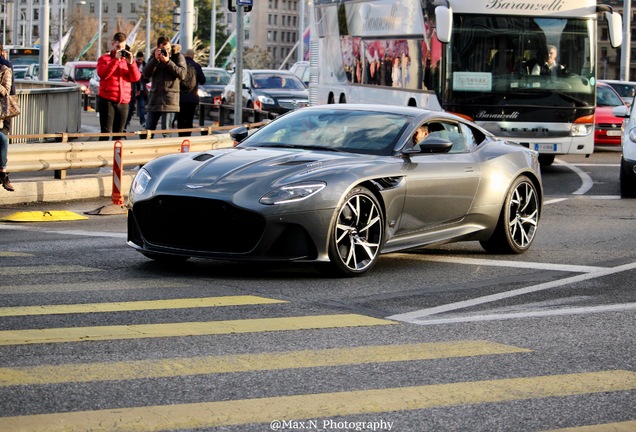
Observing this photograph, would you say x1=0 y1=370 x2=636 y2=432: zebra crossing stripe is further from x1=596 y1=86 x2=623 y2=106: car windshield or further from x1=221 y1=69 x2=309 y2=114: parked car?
x1=221 y1=69 x2=309 y2=114: parked car

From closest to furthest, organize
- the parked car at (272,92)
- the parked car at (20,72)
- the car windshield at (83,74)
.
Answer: the parked car at (272,92) < the car windshield at (83,74) < the parked car at (20,72)

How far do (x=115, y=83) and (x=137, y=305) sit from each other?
13399 millimetres

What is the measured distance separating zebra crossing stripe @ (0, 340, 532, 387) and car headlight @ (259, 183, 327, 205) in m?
2.57

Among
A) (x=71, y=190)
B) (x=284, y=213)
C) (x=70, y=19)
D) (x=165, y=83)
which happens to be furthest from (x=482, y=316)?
(x=70, y=19)

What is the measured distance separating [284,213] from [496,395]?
3.83 m

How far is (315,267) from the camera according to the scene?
10.0 m

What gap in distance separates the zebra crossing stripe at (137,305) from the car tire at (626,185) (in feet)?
35.0

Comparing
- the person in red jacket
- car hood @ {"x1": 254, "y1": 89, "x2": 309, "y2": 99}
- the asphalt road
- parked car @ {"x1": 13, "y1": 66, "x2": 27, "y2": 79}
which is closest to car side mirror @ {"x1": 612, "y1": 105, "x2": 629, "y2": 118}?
the person in red jacket

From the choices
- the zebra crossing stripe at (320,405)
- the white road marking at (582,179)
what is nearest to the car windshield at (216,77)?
the white road marking at (582,179)

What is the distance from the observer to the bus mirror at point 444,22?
889 inches

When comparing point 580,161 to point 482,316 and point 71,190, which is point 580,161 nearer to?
point 71,190

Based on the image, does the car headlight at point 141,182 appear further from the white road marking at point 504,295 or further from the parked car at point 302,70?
the parked car at point 302,70

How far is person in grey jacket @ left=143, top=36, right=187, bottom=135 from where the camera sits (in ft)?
70.0

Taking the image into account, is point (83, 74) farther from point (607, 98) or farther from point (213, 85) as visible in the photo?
point (607, 98)
